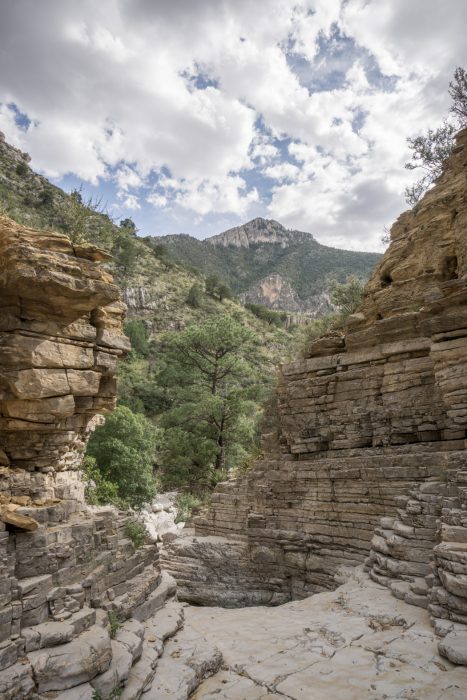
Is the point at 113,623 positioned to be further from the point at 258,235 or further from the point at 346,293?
the point at 258,235

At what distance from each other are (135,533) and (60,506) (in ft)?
6.98

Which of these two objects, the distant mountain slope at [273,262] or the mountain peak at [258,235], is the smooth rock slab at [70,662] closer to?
the distant mountain slope at [273,262]

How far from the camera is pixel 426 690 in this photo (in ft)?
15.4

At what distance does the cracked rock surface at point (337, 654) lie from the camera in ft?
16.3

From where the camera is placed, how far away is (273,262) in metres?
122

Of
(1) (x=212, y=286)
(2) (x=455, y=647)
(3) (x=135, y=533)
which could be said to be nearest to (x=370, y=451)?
(2) (x=455, y=647)

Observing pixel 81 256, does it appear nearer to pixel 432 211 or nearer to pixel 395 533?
pixel 395 533

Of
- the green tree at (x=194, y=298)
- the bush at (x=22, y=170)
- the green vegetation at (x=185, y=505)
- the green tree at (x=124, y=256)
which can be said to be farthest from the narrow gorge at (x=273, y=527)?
the bush at (x=22, y=170)

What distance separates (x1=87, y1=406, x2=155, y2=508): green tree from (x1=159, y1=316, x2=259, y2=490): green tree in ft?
10.4

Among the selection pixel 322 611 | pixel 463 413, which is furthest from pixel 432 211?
pixel 322 611

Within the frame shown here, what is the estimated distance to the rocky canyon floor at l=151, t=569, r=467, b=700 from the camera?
5.01 meters

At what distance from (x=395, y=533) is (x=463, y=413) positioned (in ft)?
11.1

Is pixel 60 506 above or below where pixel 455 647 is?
above

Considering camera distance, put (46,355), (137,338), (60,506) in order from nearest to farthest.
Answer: (60,506), (46,355), (137,338)
